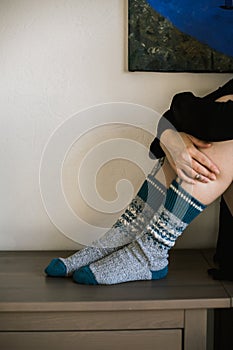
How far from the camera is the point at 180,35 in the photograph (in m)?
1.60

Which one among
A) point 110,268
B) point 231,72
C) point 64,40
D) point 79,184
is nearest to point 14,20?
point 64,40

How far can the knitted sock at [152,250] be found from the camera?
1.36 metres

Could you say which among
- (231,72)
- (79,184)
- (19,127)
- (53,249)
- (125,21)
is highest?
(125,21)

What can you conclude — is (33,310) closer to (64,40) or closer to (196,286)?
(196,286)

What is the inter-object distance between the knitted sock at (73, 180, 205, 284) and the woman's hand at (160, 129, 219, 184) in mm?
42

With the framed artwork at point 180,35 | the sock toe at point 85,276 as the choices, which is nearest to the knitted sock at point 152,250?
the sock toe at point 85,276

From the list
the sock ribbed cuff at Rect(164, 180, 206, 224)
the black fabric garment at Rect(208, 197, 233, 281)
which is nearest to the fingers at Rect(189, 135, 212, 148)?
the sock ribbed cuff at Rect(164, 180, 206, 224)

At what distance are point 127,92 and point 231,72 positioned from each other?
0.31 m

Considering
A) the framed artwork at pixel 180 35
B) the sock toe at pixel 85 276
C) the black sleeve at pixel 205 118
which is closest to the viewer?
the black sleeve at pixel 205 118

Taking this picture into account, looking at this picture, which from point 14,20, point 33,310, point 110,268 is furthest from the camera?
point 14,20

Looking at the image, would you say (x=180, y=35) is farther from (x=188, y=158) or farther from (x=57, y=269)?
(x=57, y=269)

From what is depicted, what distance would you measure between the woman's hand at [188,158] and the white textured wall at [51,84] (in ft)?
0.86

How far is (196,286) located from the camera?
1390 millimetres

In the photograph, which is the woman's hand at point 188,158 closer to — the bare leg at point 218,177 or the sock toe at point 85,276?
the bare leg at point 218,177
